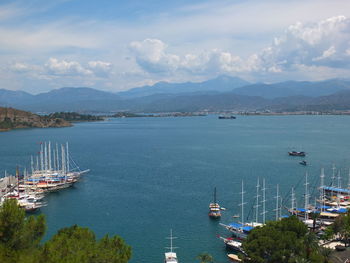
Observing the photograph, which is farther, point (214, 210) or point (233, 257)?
point (214, 210)

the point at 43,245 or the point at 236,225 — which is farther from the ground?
the point at 43,245

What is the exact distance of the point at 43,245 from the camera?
10.9m

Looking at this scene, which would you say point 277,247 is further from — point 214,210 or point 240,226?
point 214,210

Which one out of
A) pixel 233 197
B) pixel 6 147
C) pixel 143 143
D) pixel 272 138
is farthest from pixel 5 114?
pixel 233 197

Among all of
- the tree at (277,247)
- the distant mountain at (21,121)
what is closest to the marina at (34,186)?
the tree at (277,247)

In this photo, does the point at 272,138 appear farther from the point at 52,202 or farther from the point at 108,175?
the point at 52,202

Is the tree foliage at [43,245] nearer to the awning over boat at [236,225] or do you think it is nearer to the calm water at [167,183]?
the calm water at [167,183]

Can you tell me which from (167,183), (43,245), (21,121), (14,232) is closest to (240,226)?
(167,183)

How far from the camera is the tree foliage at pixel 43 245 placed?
31.4ft

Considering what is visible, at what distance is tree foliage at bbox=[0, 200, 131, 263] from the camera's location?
957 cm

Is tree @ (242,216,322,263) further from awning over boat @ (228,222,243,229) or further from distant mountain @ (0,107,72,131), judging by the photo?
distant mountain @ (0,107,72,131)

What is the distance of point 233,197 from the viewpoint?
2858 centimetres

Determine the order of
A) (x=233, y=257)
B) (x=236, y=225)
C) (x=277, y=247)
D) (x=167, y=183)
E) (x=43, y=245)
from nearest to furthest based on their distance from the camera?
(x=43, y=245)
(x=277, y=247)
(x=233, y=257)
(x=236, y=225)
(x=167, y=183)

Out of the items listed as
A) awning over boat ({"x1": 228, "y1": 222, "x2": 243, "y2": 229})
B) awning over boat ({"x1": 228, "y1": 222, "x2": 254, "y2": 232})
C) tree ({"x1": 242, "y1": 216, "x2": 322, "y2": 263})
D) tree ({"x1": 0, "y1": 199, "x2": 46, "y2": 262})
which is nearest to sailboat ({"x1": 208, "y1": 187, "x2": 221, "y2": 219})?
awning over boat ({"x1": 228, "y1": 222, "x2": 254, "y2": 232})
